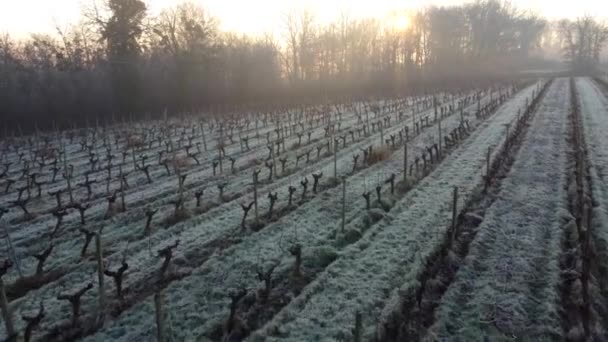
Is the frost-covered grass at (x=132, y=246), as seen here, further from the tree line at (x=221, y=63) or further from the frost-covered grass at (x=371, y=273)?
the tree line at (x=221, y=63)

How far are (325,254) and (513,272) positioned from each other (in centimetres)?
338

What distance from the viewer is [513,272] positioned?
24.0ft

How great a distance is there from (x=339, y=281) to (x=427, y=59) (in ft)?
224

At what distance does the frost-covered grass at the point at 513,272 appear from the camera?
597cm

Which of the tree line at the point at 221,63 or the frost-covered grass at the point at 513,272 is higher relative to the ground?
the tree line at the point at 221,63

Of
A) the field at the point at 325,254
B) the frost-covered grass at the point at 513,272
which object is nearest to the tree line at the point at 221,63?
the field at the point at 325,254

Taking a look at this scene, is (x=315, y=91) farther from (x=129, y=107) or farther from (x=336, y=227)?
(x=336, y=227)

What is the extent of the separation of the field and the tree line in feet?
78.6

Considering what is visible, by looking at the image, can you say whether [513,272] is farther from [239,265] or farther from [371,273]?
[239,265]

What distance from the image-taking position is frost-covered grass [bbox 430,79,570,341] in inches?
235

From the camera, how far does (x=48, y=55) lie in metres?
39.3

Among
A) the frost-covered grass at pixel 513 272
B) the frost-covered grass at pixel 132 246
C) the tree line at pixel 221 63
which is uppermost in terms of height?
the tree line at pixel 221 63

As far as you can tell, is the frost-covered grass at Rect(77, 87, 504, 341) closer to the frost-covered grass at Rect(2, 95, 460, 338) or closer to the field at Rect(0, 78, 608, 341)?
the field at Rect(0, 78, 608, 341)

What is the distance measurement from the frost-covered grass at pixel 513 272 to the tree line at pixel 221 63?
29.4 m
